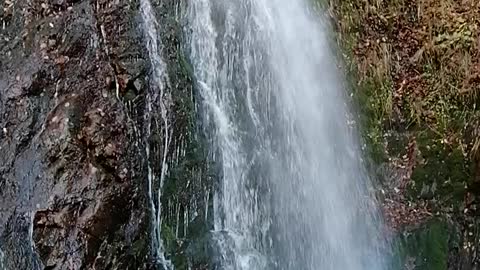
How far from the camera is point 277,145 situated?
4.33 meters

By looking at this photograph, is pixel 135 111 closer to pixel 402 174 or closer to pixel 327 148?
pixel 327 148

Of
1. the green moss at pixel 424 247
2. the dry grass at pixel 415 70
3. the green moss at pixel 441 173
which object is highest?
the dry grass at pixel 415 70

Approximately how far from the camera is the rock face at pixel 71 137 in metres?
3.57

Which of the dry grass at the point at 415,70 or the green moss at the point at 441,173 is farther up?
the dry grass at the point at 415,70

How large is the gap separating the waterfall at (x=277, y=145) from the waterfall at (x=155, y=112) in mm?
237

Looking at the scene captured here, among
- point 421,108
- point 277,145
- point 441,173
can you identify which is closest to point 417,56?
point 421,108

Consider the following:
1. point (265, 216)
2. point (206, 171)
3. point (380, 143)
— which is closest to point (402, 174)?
point (380, 143)

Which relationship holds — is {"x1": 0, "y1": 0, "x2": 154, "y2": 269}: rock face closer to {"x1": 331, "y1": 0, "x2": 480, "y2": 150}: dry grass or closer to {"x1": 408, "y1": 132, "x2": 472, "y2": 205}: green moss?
{"x1": 331, "y1": 0, "x2": 480, "y2": 150}: dry grass

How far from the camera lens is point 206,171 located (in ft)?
13.6

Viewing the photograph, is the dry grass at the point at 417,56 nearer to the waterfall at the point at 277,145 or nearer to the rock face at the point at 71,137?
the waterfall at the point at 277,145

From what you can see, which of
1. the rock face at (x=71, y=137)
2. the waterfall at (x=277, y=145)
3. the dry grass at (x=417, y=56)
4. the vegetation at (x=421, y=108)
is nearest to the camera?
the rock face at (x=71, y=137)

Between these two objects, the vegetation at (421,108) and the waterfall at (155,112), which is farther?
the vegetation at (421,108)

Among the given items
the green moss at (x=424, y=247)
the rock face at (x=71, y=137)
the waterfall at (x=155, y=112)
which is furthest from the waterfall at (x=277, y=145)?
the rock face at (x=71, y=137)

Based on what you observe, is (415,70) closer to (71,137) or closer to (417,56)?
(417,56)
